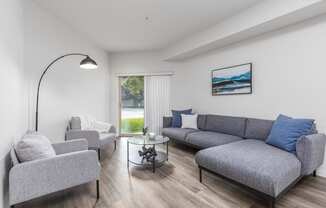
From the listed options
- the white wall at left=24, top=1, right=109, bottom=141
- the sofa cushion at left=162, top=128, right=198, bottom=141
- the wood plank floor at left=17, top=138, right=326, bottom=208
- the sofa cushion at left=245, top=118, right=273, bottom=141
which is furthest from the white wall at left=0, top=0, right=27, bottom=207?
the sofa cushion at left=245, top=118, right=273, bottom=141

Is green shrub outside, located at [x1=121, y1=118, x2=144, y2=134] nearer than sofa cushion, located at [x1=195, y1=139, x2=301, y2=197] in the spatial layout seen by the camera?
No

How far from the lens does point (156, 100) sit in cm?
494

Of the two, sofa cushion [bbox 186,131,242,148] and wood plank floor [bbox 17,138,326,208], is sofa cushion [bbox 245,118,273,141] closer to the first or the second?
sofa cushion [bbox 186,131,242,148]

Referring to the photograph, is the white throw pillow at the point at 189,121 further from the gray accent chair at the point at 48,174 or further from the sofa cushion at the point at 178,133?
the gray accent chair at the point at 48,174

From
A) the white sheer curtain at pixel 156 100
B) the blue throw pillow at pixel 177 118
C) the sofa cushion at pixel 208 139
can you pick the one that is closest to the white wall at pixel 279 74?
the blue throw pillow at pixel 177 118

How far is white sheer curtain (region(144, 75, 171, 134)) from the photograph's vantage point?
4.89 m

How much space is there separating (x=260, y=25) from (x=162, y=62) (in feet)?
9.10

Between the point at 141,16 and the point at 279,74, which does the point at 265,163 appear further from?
the point at 141,16

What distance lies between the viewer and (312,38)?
7.84 feet

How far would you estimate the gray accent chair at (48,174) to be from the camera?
4.68ft

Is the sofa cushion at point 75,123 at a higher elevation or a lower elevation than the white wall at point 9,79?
lower

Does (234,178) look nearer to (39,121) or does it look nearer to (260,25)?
(260,25)

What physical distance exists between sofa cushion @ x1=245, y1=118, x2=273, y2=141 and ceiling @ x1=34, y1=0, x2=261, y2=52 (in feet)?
6.33

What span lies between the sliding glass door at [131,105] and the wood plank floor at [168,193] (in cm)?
250
